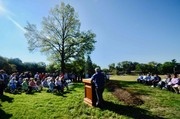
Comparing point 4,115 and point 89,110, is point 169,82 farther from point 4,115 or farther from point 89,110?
point 4,115

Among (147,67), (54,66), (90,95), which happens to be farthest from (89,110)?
(147,67)

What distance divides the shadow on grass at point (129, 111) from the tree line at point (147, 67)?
98.8m

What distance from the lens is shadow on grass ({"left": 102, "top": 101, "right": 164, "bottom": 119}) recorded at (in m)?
9.52

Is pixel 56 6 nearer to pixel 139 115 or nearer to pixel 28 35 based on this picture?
pixel 28 35

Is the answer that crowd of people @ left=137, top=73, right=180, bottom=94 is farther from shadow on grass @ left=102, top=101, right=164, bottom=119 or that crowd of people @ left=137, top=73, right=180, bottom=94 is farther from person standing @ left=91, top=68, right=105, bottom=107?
person standing @ left=91, top=68, right=105, bottom=107

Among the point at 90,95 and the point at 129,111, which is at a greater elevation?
the point at 90,95

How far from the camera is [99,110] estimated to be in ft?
35.7

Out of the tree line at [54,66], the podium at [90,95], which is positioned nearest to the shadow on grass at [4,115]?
the podium at [90,95]

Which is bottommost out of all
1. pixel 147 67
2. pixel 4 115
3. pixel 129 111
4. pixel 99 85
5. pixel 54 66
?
pixel 4 115

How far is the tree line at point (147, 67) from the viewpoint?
135 m

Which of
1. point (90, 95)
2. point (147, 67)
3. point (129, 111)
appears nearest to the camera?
point (129, 111)

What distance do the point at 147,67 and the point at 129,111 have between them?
146 metres

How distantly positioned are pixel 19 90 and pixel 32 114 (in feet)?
30.9

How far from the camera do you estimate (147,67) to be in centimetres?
15125
